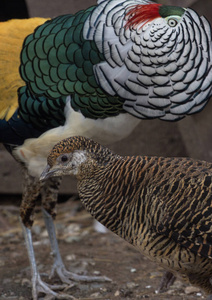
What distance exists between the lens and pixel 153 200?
2.75 meters

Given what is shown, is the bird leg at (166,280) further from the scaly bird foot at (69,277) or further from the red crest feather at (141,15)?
the red crest feather at (141,15)

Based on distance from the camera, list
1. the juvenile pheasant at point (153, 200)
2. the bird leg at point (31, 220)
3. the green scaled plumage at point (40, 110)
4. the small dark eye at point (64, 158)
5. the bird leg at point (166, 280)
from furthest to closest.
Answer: the bird leg at point (31, 220) < the green scaled plumage at point (40, 110) < the bird leg at point (166, 280) < the small dark eye at point (64, 158) < the juvenile pheasant at point (153, 200)

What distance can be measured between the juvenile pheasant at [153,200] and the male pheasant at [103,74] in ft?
1.64

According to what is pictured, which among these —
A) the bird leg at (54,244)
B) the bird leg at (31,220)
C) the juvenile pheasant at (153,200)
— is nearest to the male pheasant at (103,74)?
the bird leg at (31,220)

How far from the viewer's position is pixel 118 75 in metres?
3.34

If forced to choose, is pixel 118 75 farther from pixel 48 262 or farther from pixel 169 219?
pixel 48 262

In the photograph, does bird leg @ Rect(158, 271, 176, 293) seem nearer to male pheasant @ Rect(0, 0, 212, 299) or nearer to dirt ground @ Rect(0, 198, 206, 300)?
dirt ground @ Rect(0, 198, 206, 300)

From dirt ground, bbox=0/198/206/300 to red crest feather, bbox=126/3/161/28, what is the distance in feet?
5.36

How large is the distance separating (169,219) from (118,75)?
1.02 meters

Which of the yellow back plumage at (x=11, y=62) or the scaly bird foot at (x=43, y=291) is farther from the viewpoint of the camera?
the scaly bird foot at (x=43, y=291)

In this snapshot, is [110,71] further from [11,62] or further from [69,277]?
[69,277]

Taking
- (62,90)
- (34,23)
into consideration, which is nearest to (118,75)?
(62,90)

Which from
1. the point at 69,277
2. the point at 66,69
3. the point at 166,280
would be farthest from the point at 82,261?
the point at 66,69

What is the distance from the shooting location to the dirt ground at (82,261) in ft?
12.2
